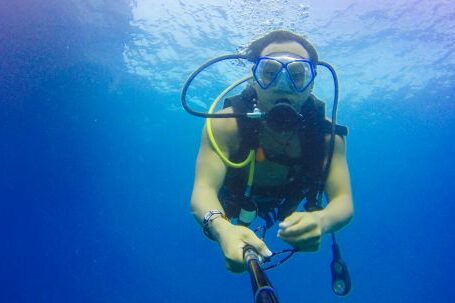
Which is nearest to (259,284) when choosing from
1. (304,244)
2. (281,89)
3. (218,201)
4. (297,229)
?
(297,229)

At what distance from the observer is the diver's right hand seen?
2152mm

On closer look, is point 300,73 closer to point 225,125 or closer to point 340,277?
point 225,125

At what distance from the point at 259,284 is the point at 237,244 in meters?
0.61

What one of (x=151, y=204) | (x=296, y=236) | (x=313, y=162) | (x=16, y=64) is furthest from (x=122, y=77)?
(x=151, y=204)

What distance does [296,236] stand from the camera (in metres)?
2.39

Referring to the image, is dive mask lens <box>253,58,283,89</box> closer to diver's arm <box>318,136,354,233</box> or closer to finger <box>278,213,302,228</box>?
diver's arm <box>318,136,354,233</box>

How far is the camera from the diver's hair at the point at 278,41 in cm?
418

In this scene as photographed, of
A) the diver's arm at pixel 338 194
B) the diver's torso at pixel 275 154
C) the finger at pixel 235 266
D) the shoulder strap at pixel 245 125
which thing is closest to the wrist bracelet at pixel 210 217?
the finger at pixel 235 266

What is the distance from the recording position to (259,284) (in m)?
1.62

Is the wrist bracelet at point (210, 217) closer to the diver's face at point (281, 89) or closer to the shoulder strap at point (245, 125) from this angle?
the shoulder strap at point (245, 125)

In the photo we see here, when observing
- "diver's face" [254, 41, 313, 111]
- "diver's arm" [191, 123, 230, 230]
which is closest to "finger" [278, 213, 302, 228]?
"diver's arm" [191, 123, 230, 230]

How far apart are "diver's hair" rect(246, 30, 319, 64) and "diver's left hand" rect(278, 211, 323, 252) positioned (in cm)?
232

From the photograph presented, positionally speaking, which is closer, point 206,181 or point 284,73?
point 206,181

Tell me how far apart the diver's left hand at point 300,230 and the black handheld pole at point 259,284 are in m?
0.45
